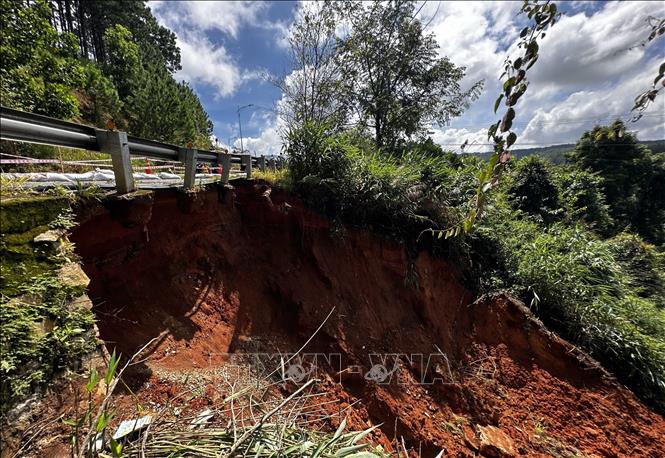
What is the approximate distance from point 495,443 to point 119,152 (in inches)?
246

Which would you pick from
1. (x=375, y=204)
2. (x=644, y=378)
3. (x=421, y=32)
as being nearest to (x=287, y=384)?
(x=375, y=204)

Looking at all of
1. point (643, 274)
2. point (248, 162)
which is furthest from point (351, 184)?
point (643, 274)

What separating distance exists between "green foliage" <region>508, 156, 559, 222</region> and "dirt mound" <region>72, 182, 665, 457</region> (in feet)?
29.6

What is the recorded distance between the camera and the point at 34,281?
64.6 inches

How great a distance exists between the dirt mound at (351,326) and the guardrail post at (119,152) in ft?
0.64

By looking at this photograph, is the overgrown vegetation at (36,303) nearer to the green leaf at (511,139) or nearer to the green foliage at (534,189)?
the green leaf at (511,139)

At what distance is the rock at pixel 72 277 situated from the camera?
5.87 feet

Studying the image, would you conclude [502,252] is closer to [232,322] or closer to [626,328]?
[626,328]

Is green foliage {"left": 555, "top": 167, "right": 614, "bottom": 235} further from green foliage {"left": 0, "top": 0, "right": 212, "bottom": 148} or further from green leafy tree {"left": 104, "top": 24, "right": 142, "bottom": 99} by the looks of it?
green leafy tree {"left": 104, "top": 24, "right": 142, "bottom": 99}

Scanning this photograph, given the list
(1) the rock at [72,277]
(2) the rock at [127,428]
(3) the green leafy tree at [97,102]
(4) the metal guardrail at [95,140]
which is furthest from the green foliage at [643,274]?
(3) the green leafy tree at [97,102]

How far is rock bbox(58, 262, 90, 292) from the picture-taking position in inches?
70.5

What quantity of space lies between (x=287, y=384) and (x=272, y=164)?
197 inches

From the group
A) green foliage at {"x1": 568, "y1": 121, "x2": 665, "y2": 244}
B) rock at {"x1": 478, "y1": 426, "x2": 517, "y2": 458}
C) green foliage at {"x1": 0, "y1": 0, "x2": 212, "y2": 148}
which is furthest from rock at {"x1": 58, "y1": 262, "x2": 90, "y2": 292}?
green foliage at {"x1": 568, "y1": 121, "x2": 665, "y2": 244}

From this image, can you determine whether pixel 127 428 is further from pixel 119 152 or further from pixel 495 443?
pixel 495 443
